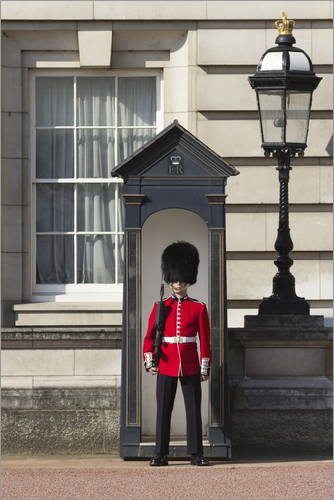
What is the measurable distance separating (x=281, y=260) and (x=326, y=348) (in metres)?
0.76

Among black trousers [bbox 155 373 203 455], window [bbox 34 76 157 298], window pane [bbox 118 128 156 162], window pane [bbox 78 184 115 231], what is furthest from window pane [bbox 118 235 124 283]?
black trousers [bbox 155 373 203 455]

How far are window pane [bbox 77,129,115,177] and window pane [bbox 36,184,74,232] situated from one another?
0.73ft

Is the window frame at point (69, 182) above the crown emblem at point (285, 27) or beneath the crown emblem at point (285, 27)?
beneath

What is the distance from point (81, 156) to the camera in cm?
1359

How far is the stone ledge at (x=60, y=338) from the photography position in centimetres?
1195

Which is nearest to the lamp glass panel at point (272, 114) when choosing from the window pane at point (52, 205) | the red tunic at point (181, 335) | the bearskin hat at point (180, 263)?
the bearskin hat at point (180, 263)

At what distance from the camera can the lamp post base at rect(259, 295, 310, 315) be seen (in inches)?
466

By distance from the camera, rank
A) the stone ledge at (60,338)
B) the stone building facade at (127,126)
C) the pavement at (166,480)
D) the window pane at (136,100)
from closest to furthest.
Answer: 1. the pavement at (166,480)
2. the stone ledge at (60,338)
3. the stone building facade at (127,126)
4. the window pane at (136,100)

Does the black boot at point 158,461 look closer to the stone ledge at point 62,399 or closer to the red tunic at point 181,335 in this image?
the red tunic at point 181,335

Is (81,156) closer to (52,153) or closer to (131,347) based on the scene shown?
(52,153)

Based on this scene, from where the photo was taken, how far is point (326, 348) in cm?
1180

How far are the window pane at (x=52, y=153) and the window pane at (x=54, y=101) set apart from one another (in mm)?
98

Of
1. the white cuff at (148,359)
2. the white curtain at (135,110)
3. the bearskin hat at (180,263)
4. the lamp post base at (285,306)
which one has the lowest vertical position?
the white cuff at (148,359)

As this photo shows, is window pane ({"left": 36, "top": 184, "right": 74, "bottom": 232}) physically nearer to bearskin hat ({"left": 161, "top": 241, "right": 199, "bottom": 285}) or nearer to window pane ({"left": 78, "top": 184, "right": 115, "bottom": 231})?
window pane ({"left": 78, "top": 184, "right": 115, "bottom": 231})
